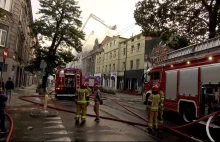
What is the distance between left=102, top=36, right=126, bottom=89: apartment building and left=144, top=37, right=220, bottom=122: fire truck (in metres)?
35.7

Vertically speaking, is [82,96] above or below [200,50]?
below

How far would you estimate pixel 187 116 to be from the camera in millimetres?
11102

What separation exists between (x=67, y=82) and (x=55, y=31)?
35.7ft

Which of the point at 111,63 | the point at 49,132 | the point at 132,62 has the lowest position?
the point at 49,132

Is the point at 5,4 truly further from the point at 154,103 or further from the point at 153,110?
the point at 153,110

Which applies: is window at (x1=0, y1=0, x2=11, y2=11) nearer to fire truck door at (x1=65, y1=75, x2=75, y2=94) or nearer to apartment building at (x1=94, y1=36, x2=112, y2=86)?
fire truck door at (x1=65, y1=75, x2=75, y2=94)

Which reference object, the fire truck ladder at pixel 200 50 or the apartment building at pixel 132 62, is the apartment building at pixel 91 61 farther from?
the fire truck ladder at pixel 200 50

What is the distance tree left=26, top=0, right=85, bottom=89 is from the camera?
1183 inches

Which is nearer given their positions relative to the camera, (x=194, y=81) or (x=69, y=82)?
(x=194, y=81)

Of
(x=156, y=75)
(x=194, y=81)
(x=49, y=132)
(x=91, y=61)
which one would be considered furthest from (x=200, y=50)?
(x=91, y=61)

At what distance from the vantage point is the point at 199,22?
16.6 metres

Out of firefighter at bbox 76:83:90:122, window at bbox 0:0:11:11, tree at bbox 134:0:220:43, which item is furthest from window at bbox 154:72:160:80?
window at bbox 0:0:11:11

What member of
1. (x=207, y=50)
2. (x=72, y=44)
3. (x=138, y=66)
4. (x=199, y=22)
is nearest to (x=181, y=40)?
(x=199, y=22)

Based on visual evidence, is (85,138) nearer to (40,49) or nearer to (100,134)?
(100,134)
